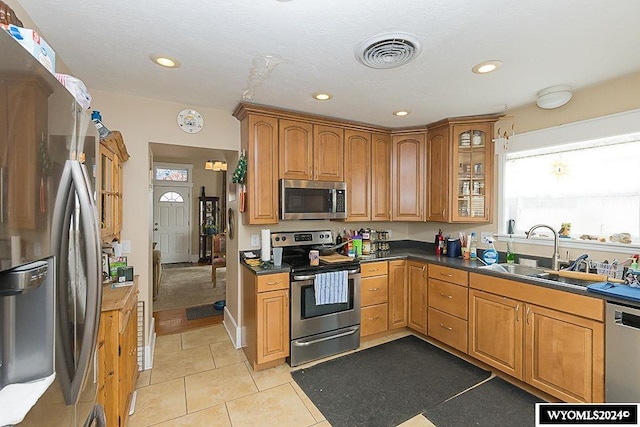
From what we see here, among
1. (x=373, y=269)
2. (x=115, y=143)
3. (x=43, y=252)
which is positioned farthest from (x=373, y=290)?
(x=43, y=252)

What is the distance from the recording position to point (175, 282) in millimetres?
5816

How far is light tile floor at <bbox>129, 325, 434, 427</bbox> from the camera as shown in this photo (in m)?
2.03

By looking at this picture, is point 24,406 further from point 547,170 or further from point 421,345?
point 547,170

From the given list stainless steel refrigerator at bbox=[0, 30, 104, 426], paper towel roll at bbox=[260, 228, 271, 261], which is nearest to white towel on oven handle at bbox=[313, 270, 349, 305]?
paper towel roll at bbox=[260, 228, 271, 261]

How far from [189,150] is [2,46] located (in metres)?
2.73

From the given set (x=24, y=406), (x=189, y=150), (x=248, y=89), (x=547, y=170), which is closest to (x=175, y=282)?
(x=189, y=150)

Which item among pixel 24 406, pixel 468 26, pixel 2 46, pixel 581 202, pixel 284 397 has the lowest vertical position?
pixel 284 397

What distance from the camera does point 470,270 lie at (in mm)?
2740

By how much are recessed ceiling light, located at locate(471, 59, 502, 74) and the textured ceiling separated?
0.05 metres

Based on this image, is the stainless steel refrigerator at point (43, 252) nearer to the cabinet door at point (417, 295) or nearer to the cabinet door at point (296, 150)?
the cabinet door at point (296, 150)

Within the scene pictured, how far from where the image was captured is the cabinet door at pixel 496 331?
2.38 metres

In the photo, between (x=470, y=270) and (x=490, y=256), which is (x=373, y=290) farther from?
(x=490, y=256)

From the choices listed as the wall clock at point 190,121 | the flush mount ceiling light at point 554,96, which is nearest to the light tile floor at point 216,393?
the wall clock at point 190,121

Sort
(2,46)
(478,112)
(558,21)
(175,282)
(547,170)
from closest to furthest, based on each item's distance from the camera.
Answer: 1. (2,46)
2. (558,21)
3. (547,170)
4. (478,112)
5. (175,282)
